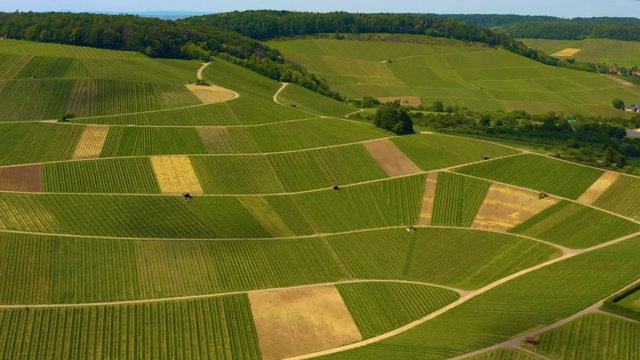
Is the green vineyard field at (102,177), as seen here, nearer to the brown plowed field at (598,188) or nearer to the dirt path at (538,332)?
the dirt path at (538,332)

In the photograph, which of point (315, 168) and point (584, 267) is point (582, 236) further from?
point (315, 168)

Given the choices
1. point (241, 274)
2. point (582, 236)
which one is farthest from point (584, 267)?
point (241, 274)

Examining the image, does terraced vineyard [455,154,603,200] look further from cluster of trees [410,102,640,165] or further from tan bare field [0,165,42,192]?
tan bare field [0,165,42,192]

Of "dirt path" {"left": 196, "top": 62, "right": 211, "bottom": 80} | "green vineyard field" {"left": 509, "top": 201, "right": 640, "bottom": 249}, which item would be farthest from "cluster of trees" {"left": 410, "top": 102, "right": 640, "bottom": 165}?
"dirt path" {"left": 196, "top": 62, "right": 211, "bottom": 80}

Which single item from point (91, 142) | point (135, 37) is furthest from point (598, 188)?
point (135, 37)

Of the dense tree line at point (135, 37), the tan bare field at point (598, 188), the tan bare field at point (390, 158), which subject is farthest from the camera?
the dense tree line at point (135, 37)

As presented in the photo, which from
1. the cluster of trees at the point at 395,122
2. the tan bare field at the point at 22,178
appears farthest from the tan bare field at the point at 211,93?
the tan bare field at the point at 22,178

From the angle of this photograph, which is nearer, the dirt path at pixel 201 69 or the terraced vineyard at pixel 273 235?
the terraced vineyard at pixel 273 235
